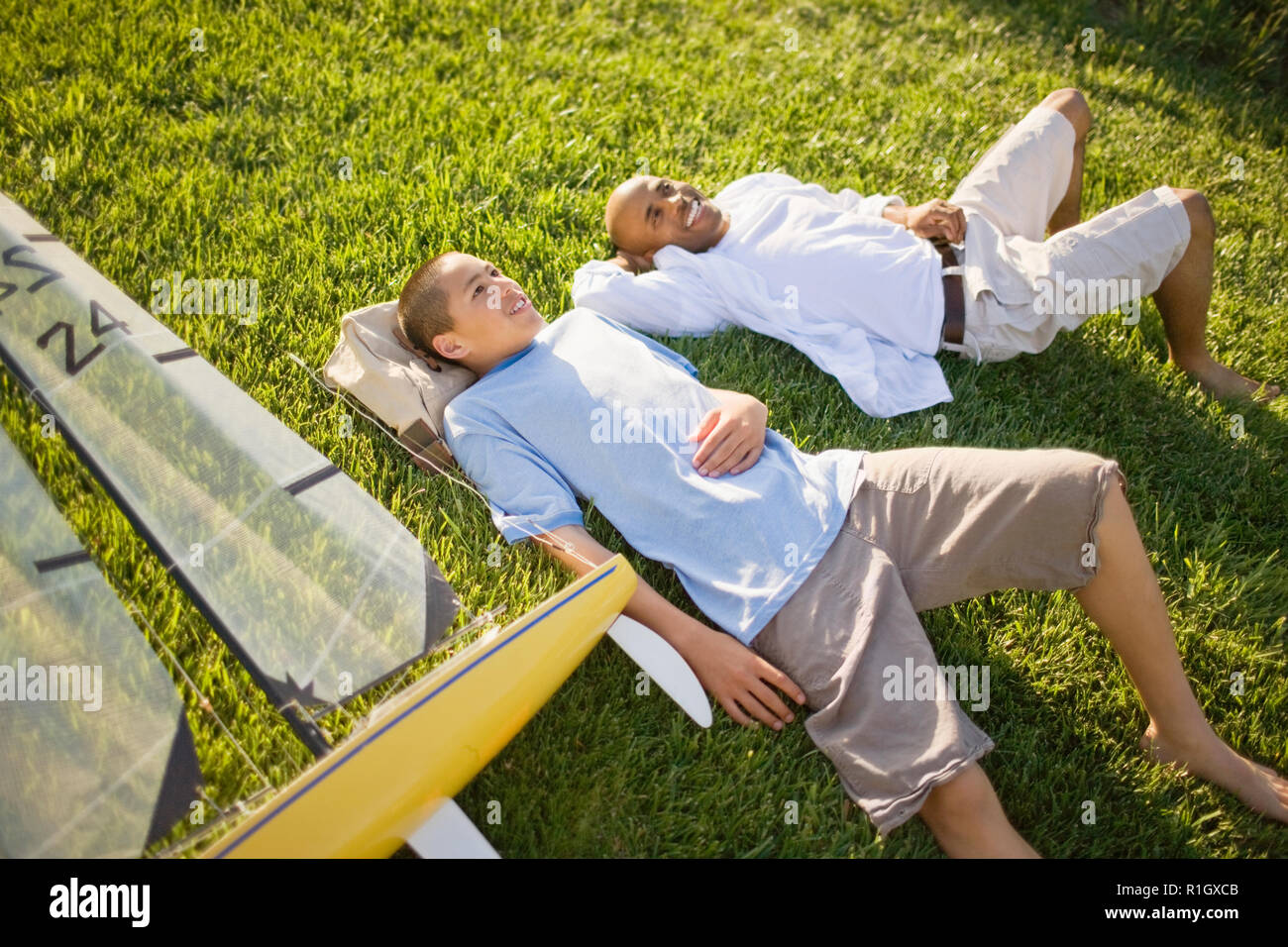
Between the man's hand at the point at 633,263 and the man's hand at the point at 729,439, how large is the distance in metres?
1.36

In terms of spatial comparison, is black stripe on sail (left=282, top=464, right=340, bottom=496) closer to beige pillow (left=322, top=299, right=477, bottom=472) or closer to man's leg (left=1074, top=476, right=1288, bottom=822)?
beige pillow (left=322, top=299, right=477, bottom=472)

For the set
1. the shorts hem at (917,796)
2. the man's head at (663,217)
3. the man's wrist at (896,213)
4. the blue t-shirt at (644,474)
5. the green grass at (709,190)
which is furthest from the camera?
the man's wrist at (896,213)

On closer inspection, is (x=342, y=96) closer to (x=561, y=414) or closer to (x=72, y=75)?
(x=72, y=75)

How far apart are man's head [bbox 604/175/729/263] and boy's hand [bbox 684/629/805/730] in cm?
201

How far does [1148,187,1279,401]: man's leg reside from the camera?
3461 mm

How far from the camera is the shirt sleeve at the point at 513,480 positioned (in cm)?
269

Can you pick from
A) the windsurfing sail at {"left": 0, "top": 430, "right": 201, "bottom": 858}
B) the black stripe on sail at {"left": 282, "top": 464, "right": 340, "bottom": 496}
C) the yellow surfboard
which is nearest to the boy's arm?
the yellow surfboard

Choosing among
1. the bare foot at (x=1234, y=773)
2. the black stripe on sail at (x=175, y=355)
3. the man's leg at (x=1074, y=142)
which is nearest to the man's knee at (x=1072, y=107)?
the man's leg at (x=1074, y=142)

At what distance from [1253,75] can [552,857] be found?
6.82 m

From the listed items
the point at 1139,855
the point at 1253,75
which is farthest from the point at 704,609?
the point at 1253,75

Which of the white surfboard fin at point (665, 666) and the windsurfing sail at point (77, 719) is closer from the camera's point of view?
the windsurfing sail at point (77, 719)

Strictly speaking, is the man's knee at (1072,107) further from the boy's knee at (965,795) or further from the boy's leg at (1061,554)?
the boy's knee at (965,795)

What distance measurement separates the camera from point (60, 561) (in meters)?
2.45

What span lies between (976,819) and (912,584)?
628mm
